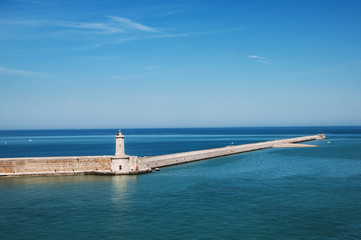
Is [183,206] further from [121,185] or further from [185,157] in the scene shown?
[185,157]

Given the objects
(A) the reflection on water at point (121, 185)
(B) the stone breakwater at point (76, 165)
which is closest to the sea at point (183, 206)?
(A) the reflection on water at point (121, 185)

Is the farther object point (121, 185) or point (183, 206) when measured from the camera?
point (121, 185)

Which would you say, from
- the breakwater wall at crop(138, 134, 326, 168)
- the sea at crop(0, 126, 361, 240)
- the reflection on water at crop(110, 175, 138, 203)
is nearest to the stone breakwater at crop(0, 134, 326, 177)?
the sea at crop(0, 126, 361, 240)

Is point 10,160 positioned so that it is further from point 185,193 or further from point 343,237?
point 343,237

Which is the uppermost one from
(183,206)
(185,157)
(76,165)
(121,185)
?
(76,165)

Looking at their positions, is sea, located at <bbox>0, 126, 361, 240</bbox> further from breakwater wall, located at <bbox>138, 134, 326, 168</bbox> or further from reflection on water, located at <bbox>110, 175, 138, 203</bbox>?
breakwater wall, located at <bbox>138, 134, 326, 168</bbox>

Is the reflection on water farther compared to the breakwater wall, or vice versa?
the breakwater wall

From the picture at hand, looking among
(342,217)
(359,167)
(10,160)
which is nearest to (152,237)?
(342,217)

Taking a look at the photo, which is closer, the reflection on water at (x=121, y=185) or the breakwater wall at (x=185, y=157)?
the reflection on water at (x=121, y=185)

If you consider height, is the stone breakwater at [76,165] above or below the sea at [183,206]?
above

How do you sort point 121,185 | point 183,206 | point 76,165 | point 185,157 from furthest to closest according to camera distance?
point 185,157
point 76,165
point 121,185
point 183,206

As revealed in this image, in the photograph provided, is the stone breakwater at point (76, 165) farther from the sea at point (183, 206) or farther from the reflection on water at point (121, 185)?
the reflection on water at point (121, 185)

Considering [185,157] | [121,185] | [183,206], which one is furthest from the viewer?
[185,157]

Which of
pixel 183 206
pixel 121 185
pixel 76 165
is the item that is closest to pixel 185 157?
pixel 76 165
